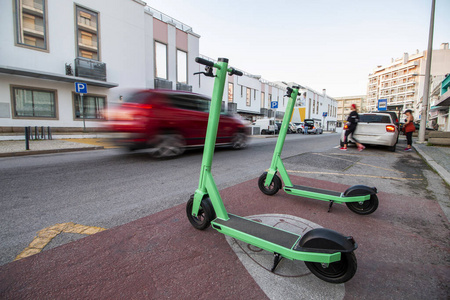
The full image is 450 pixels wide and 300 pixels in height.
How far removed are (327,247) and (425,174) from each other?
18.1 feet

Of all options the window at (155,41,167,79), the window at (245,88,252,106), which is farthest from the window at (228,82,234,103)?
the window at (155,41,167,79)

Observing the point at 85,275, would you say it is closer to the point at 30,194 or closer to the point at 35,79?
the point at 30,194

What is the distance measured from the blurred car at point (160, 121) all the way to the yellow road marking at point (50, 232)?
12.1ft

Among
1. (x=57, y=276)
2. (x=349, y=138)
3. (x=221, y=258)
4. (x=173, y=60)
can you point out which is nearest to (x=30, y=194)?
(x=57, y=276)

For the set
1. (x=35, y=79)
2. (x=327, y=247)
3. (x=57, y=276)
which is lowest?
(x=57, y=276)

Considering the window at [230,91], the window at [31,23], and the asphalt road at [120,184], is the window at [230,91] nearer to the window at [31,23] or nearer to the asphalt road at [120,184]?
the window at [31,23]

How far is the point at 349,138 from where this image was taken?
10.1 metres

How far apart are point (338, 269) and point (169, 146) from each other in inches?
218

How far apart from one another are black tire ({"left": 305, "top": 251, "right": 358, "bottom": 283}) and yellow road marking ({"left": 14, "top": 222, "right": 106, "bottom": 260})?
6.77 ft

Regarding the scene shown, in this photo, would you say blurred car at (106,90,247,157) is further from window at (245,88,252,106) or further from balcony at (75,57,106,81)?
window at (245,88,252,106)

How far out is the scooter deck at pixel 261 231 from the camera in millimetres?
1755

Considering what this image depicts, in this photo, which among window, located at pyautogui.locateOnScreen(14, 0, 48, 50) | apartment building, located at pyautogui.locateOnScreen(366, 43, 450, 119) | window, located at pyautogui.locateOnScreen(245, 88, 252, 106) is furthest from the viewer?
apartment building, located at pyautogui.locateOnScreen(366, 43, 450, 119)

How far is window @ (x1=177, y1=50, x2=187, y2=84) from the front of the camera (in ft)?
71.3

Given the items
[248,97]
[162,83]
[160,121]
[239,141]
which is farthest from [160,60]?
[248,97]
